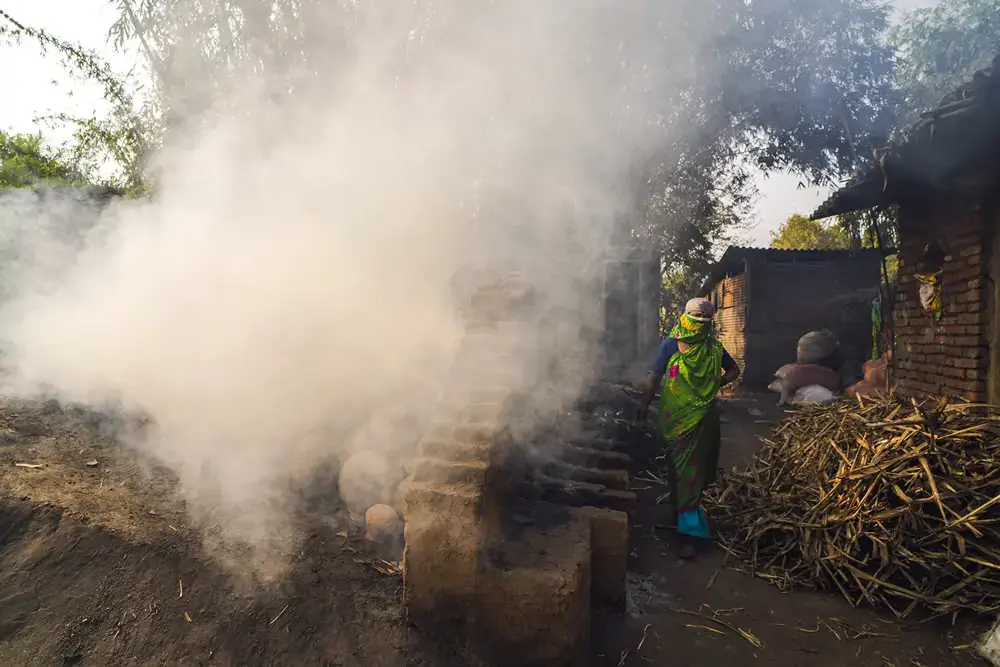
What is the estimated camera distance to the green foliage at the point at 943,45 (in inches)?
426

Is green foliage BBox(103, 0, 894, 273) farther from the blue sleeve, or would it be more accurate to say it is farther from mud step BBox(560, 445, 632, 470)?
mud step BBox(560, 445, 632, 470)

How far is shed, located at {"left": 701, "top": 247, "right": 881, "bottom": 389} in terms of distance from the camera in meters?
12.6

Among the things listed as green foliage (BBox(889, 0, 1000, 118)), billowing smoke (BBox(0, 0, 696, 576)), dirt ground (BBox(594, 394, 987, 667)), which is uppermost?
green foliage (BBox(889, 0, 1000, 118))

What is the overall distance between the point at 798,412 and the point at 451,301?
2.81m

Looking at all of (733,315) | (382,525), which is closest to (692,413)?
(382,525)

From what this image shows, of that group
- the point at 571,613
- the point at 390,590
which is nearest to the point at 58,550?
the point at 390,590

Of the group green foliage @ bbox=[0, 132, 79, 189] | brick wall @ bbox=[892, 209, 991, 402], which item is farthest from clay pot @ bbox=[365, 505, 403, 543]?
green foliage @ bbox=[0, 132, 79, 189]

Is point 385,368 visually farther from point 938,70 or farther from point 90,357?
point 938,70

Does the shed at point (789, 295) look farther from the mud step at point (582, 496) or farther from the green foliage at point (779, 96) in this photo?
the mud step at point (582, 496)

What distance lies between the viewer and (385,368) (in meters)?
4.27

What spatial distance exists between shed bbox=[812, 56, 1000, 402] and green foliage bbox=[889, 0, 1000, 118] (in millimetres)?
6509

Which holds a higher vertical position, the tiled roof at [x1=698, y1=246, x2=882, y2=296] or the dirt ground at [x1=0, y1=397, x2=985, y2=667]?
the tiled roof at [x1=698, y1=246, x2=882, y2=296]

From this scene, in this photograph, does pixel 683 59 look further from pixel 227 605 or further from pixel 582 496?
pixel 227 605

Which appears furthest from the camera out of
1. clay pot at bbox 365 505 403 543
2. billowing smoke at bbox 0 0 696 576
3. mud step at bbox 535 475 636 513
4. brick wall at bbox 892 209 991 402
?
billowing smoke at bbox 0 0 696 576
